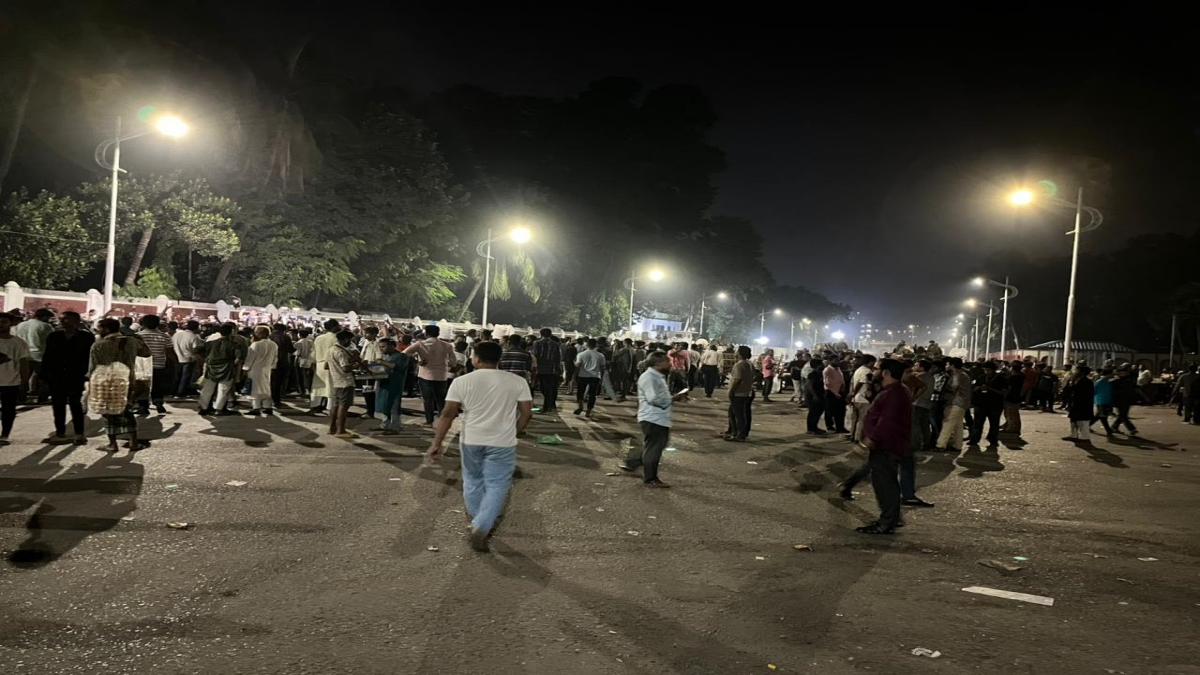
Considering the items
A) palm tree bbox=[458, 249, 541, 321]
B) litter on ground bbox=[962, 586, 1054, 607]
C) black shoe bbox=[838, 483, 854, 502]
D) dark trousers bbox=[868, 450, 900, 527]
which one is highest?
palm tree bbox=[458, 249, 541, 321]

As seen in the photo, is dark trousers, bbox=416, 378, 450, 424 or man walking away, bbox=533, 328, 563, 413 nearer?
dark trousers, bbox=416, 378, 450, 424

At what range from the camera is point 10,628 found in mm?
4023

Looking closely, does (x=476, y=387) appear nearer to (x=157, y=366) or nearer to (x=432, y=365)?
(x=432, y=365)

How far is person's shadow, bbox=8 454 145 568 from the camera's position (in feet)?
17.7

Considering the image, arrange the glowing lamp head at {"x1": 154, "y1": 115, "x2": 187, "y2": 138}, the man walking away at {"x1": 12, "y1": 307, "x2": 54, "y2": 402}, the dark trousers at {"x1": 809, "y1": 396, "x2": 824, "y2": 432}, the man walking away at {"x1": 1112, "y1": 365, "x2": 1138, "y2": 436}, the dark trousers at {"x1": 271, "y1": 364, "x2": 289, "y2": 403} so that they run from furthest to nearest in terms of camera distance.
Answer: the glowing lamp head at {"x1": 154, "y1": 115, "x2": 187, "y2": 138}
the man walking away at {"x1": 1112, "y1": 365, "x2": 1138, "y2": 436}
the dark trousers at {"x1": 809, "y1": 396, "x2": 824, "y2": 432}
the dark trousers at {"x1": 271, "y1": 364, "x2": 289, "y2": 403}
the man walking away at {"x1": 12, "y1": 307, "x2": 54, "y2": 402}

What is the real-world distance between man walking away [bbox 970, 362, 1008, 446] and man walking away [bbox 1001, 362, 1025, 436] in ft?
4.27

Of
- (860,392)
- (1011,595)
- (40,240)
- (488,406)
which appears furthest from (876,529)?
(40,240)

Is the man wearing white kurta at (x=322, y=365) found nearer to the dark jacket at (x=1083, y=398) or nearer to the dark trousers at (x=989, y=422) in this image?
the dark trousers at (x=989, y=422)

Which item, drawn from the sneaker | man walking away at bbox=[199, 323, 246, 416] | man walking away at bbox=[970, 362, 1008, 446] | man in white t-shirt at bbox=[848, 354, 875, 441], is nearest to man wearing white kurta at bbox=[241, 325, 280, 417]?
man walking away at bbox=[199, 323, 246, 416]

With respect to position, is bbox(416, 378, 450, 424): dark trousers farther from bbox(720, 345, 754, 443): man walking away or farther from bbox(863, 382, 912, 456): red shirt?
bbox(863, 382, 912, 456): red shirt

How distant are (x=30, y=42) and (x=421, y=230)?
19.0m

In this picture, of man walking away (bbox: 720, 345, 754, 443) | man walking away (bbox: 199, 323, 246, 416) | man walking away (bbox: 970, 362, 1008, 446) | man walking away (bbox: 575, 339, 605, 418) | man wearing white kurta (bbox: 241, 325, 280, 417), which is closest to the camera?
man walking away (bbox: 199, 323, 246, 416)

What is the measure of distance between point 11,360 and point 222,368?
370cm

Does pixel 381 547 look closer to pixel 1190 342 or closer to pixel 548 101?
pixel 548 101
